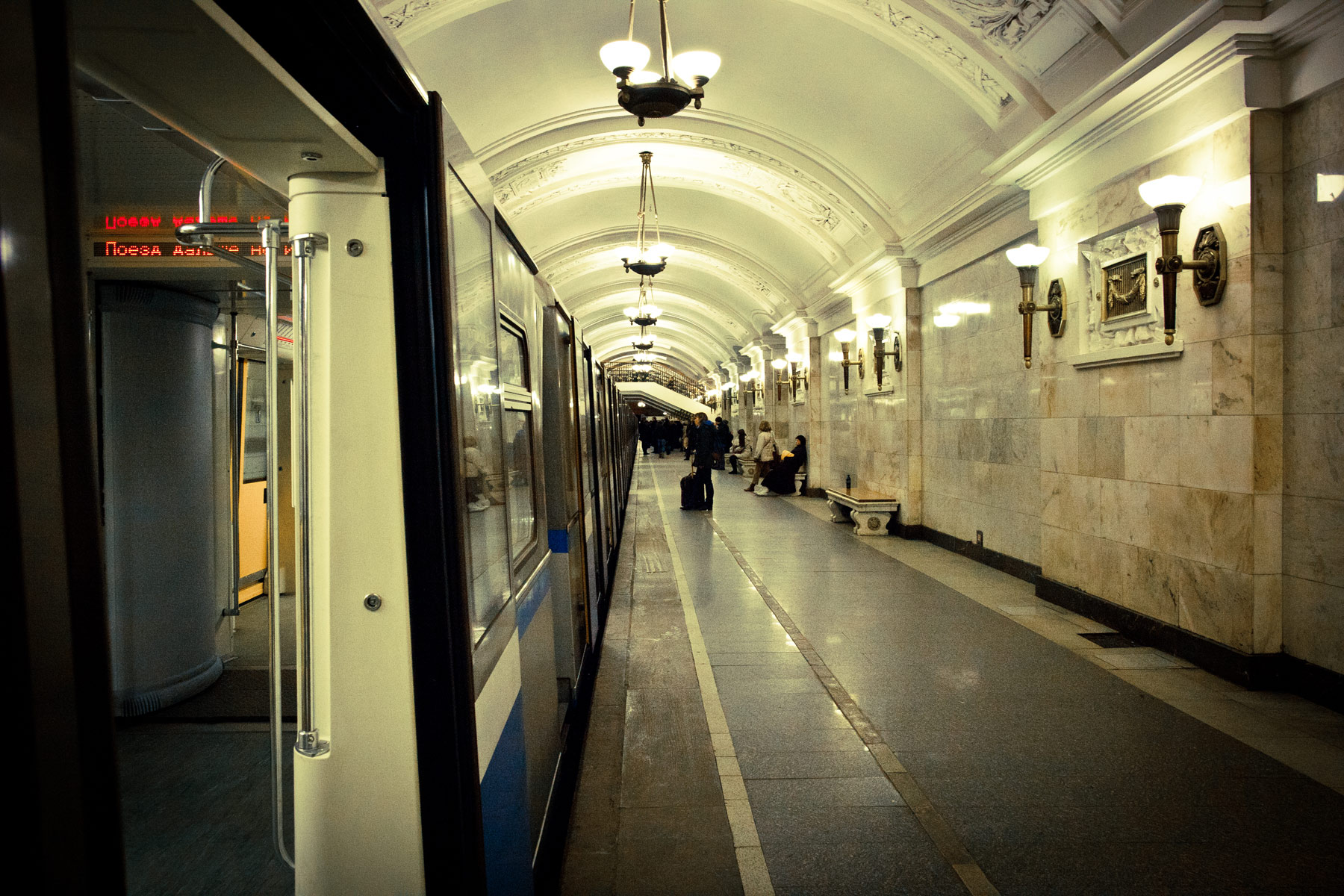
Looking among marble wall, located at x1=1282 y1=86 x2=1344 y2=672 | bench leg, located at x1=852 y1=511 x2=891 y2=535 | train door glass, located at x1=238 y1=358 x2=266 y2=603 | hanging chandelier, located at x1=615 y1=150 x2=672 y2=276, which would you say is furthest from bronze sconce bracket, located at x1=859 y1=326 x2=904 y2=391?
train door glass, located at x1=238 y1=358 x2=266 y2=603

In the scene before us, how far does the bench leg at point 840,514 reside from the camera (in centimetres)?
1345

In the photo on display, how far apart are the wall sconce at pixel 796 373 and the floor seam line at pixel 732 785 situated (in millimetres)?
11825

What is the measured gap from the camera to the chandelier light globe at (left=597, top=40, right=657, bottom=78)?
6.32 meters

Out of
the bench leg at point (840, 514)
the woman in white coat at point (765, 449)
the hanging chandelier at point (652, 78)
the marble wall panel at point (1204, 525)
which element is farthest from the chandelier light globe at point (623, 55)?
the woman in white coat at point (765, 449)

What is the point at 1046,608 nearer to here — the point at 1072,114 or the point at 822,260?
the point at 1072,114

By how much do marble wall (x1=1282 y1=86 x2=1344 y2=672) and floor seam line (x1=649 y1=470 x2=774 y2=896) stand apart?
341 centimetres

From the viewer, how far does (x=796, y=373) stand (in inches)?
738

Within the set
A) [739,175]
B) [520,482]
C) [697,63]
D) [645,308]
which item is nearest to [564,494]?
[520,482]

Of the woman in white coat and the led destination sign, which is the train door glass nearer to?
the led destination sign

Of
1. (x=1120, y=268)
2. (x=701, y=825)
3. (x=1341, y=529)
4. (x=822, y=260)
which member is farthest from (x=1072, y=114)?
(x=822, y=260)

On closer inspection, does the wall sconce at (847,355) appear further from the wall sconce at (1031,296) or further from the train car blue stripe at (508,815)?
the train car blue stripe at (508,815)

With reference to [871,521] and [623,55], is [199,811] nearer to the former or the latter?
[623,55]

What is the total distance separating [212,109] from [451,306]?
0.55 metres

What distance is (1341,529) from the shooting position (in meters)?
4.57
